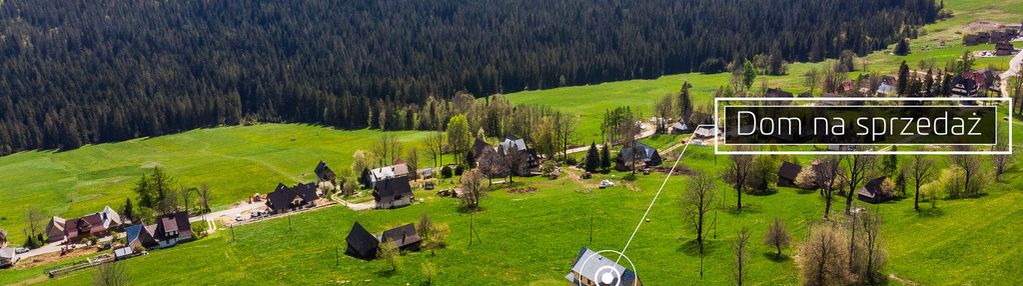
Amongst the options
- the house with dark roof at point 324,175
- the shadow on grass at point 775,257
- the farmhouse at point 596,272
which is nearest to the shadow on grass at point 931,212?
the shadow on grass at point 775,257

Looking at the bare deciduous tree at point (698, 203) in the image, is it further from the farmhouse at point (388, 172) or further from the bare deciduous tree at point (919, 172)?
the farmhouse at point (388, 172)

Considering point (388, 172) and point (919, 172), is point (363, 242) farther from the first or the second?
point (919, 172)

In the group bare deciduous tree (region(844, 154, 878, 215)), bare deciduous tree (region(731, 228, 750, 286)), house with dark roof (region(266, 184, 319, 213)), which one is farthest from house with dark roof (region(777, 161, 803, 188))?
house with dark roof (region(266, 184, 319, 213))

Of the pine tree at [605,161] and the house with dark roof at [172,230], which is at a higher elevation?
the pine tree at [605,161]

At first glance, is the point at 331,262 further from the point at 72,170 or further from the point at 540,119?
the point at 72,170

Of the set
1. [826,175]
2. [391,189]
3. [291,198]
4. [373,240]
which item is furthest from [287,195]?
[826,175]

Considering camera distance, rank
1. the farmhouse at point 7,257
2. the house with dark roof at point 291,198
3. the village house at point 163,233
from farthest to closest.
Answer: the house with dark roof at point 291,198, the village house at point 163,233, the farmhouse at point 7,257

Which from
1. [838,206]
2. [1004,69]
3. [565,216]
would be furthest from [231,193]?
[1004,69]
